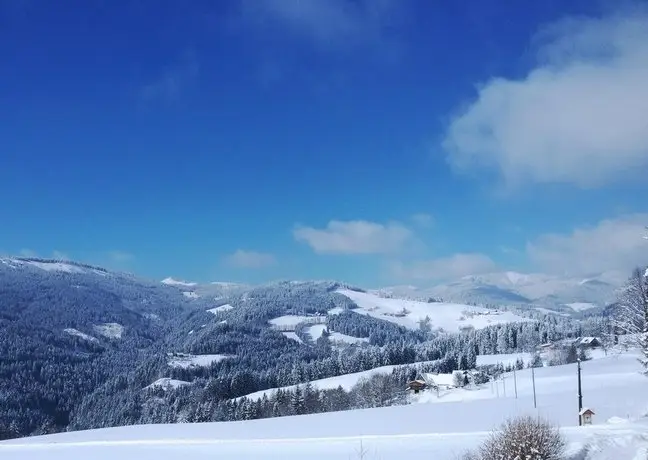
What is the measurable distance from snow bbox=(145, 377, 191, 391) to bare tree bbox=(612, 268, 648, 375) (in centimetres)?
15500

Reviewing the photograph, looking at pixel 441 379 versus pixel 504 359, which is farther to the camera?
pixel 504 359

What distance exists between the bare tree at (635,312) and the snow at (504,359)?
113 m

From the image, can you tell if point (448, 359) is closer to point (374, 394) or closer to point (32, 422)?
point (374, 394)

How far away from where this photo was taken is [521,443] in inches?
674

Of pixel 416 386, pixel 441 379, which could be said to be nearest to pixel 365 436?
pixel 416 386

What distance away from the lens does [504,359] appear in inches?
6117

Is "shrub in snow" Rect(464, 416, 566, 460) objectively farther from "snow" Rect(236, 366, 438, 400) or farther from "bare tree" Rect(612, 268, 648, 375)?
"snow" Rect(236, 366, 438, 400)

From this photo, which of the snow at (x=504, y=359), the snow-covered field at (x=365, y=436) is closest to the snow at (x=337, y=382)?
the snow at (x=504, y=359)

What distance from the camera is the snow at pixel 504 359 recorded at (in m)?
147

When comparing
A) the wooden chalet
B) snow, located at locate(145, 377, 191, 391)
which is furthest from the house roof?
snow, located at locate(145, 377, 191, 391)

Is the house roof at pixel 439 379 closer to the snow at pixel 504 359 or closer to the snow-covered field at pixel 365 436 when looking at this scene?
the snow at pixel 504 359

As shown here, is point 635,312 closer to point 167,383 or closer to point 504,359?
point 504,359

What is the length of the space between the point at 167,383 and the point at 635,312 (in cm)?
16572

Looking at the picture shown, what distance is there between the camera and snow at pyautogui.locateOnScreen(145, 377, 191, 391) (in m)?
172
